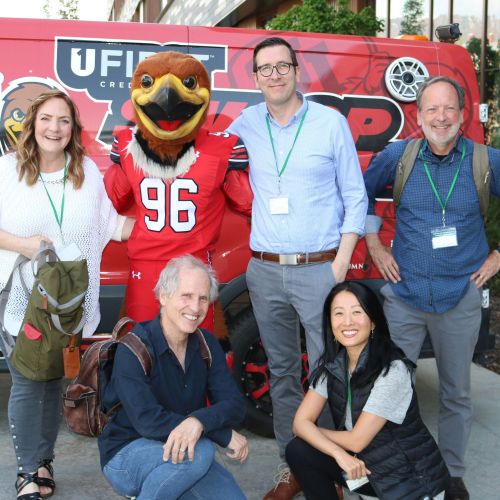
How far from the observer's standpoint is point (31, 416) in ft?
10.4

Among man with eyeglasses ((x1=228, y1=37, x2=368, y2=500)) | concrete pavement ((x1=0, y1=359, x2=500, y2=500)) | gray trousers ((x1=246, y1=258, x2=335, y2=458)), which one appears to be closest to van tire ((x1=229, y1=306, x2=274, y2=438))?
concrete pavement ((x1=0, y1=359, x2=500, y2=500))

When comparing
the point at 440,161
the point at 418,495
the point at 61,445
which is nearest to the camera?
the point at 418,495

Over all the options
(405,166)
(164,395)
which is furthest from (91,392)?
(405,166)

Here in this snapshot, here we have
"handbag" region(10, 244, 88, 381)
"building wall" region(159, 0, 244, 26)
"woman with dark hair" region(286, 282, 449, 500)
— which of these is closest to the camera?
"woman with dark hair" region(286, 282, 449, 500)

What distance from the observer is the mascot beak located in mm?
2996

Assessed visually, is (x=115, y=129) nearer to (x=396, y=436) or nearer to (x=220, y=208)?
(x=220, y=208)

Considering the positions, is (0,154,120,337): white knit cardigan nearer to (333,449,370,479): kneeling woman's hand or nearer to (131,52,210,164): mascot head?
(131,52,210,164): mascot head

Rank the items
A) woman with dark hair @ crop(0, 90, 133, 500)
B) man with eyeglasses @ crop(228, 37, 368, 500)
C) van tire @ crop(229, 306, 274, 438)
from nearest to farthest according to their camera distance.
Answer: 1. woman with dark hair @ crop(0, 90, 133, 500)
2. man with eyeglasses @ crop(228, 37, 368, 500)
3. van tire @ crop(229, 306, 274, 438)

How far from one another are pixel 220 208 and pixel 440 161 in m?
0.97

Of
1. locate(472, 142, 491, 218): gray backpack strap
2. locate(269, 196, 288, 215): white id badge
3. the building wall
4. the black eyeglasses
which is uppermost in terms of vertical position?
the building wall

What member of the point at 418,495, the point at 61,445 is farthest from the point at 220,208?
the point at 61,445

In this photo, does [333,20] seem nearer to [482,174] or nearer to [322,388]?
[482,174]

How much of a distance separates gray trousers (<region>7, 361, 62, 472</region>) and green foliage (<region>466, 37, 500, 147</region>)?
6420mm

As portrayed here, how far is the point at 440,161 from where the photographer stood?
10.4 ft
